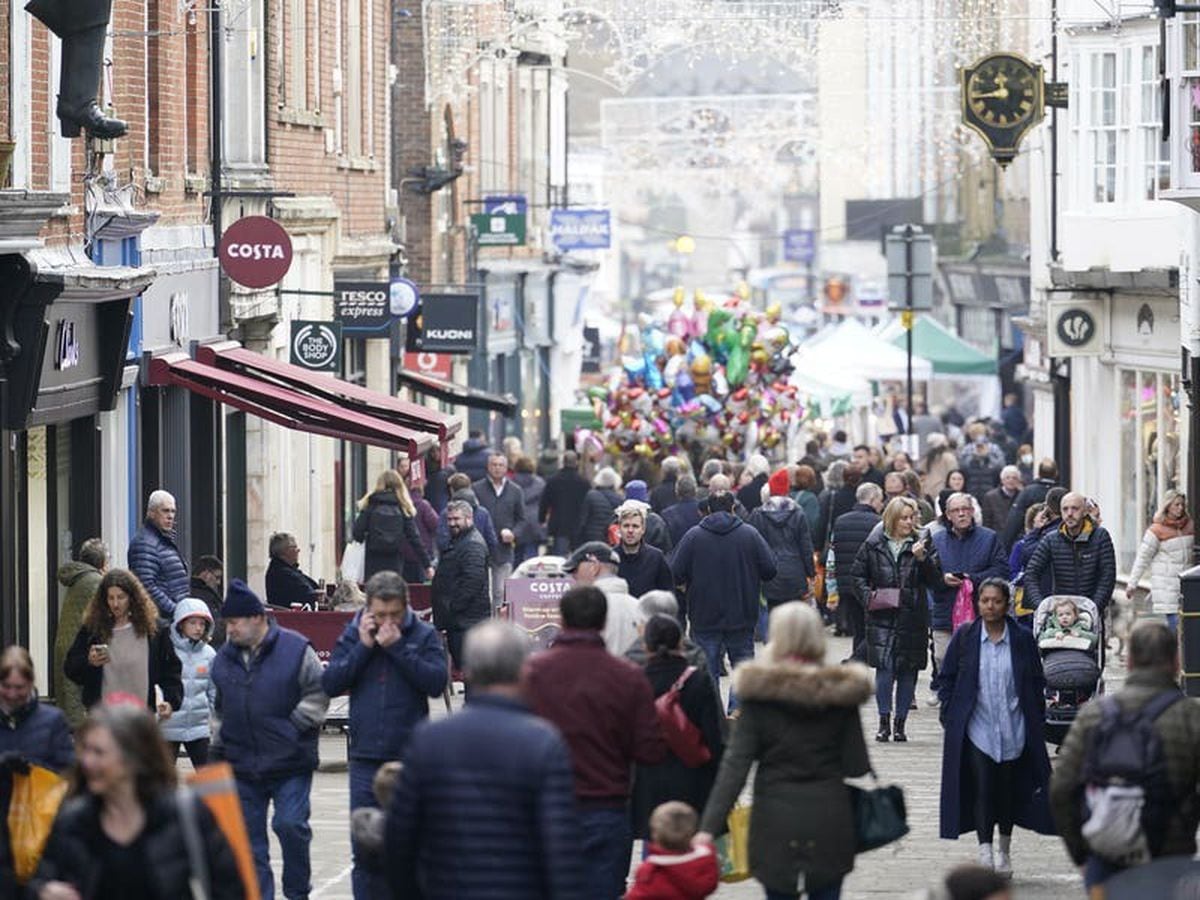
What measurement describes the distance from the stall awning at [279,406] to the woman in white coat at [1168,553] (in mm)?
5780

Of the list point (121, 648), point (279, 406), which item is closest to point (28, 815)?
point (121, 648)

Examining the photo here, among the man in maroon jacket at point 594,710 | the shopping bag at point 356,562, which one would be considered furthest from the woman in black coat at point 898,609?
the man in maroon jacket at point 594,710

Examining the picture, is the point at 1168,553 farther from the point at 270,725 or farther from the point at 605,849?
the point at 605,849

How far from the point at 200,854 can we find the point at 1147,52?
80.0 feet

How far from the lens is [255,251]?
2592 centimetres

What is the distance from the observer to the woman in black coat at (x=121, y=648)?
1520 centimetres

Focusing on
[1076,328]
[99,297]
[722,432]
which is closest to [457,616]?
[99,297]

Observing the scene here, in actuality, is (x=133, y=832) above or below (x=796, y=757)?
above

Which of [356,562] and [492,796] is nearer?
[492,796]

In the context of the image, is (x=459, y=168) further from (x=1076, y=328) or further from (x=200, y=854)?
(x=200, y=854)

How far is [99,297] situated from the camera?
2012 cm

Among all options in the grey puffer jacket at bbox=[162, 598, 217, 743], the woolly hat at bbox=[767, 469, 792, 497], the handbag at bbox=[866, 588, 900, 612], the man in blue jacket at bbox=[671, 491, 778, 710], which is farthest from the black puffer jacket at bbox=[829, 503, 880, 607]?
the grey puffer jacket at bbox=[162, 598, 217, 743]

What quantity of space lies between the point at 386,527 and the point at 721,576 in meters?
5.43

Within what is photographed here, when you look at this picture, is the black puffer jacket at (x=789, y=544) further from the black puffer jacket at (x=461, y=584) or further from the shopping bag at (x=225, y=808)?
the shopping bag at (x=225, y=808)
